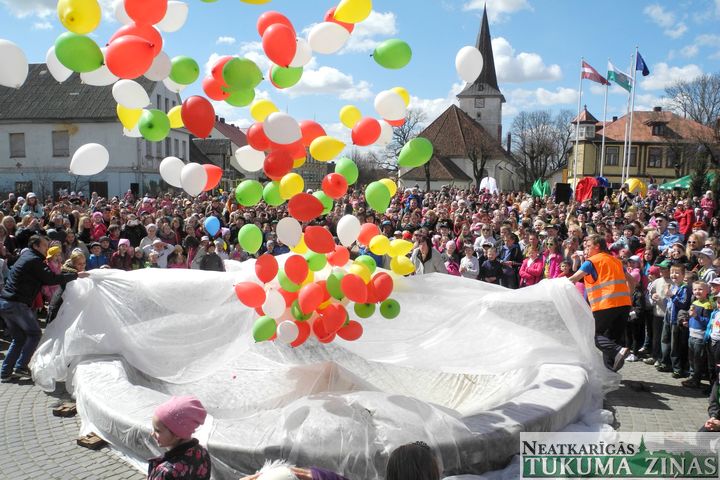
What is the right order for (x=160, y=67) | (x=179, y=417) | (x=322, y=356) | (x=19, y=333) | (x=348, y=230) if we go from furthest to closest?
(x=19, y=333) < (x=322, y=356) < (x=348, y=230) < (x=160, y=67) < (x=179, y=417)

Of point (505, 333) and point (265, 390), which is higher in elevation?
point (505, 333)

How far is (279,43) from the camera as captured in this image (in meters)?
4.36

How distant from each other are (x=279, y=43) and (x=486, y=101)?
213ft

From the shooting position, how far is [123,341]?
6.20m

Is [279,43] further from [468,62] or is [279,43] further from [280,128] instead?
[468,62]

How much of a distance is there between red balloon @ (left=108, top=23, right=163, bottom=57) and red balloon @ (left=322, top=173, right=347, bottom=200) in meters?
1.69

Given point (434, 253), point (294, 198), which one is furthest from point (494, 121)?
point (294, 198)

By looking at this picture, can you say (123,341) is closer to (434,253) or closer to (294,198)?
(294,198)

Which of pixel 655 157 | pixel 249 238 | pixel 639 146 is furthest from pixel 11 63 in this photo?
pixel 655 157

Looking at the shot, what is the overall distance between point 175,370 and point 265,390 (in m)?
0.94

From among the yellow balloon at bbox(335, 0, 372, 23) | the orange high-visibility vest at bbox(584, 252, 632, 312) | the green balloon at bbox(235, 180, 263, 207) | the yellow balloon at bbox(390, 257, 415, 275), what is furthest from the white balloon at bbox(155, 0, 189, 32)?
the orange high-visibility vest at bbox(584, 252, 632, 312)

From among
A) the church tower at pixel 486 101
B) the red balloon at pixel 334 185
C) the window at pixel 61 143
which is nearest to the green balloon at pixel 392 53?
the red balloon at pixel 334 185

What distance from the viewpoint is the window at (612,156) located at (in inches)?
2292

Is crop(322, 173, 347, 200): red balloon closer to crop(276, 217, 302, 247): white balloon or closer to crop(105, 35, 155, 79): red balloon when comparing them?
crop(276, 217, 302, 247): white balloon
